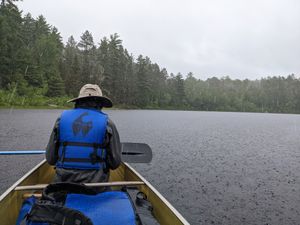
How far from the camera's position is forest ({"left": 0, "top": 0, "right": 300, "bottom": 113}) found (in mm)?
41719

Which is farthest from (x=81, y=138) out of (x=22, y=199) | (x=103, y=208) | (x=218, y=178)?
(x=218, y=178)

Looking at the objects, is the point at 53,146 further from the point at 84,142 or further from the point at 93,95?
the point at 93,95

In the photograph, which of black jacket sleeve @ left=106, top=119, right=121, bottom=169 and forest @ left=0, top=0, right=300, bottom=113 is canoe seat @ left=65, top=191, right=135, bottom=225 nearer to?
black jacket sleeve @ left=106, top=119, right=121, bottom=169

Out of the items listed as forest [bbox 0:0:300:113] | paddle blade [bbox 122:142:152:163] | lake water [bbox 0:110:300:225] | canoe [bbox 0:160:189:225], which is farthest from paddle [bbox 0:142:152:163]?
forest [bbox 0:0:300:113]

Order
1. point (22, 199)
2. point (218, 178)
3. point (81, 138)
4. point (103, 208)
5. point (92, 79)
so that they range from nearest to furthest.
Answer: point (103, 208)
point (81, 138)
point (22, 199)
point (218, 178)
point (92, 79)

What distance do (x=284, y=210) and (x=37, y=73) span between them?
1873 inches

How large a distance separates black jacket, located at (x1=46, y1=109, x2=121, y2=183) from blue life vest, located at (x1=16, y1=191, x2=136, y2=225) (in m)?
0.53

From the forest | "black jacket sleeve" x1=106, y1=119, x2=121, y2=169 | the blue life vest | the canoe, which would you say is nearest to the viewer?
the blue life vest

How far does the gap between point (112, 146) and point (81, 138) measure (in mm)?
434

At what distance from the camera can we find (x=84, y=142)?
3.40 metres

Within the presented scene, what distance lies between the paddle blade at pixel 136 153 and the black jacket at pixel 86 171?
2262 mm

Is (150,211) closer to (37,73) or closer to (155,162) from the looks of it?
(155,162)

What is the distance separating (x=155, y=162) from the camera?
11031mm

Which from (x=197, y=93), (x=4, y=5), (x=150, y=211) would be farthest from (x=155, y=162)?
(x=197, y=93)
